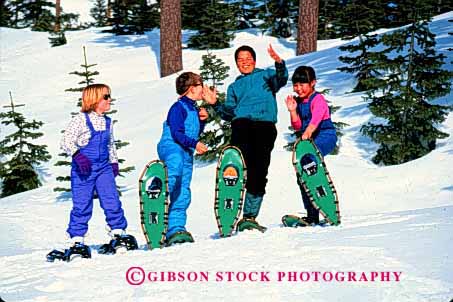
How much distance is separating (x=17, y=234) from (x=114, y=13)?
15.4 meters

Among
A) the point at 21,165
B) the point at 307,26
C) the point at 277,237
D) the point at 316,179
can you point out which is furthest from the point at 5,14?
the point at 277,237

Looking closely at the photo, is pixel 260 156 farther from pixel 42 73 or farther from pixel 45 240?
pixel 42 73

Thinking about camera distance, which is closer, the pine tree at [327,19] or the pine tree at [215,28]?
the pine tree at [215,28]

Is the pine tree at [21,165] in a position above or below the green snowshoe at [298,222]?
below

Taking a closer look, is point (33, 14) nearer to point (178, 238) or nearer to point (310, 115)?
point (310, 115)

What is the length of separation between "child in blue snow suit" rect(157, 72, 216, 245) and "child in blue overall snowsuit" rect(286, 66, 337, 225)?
0.90 meters

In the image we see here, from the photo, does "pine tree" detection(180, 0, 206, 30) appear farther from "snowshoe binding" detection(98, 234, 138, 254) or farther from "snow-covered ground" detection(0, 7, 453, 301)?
"snowshoe binding" detection(98, 234, 138, 254)

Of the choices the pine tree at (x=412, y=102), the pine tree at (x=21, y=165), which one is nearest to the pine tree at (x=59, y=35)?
the pine tree at (x=21, y=165)

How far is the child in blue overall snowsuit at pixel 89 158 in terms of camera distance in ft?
17.2

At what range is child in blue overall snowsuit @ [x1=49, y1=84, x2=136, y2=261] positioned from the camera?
524 centimetres

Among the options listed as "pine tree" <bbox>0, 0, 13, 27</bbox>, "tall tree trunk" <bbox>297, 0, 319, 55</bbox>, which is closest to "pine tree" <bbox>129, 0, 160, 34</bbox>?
"pine tree" <bbox>0, 0, 13, 27</bbox>

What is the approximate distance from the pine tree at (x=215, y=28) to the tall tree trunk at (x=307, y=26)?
2.90 meters

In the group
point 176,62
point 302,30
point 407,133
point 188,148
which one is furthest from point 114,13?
point 188,148

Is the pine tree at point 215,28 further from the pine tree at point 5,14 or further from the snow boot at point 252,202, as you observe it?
the snow boot at point 252,202
